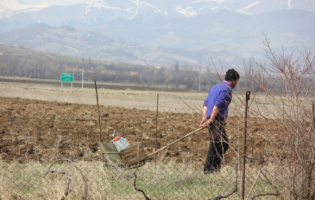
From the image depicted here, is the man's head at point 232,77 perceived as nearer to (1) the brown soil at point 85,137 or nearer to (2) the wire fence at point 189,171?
(2) the wire fence at point 189,171

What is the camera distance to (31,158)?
10.2m

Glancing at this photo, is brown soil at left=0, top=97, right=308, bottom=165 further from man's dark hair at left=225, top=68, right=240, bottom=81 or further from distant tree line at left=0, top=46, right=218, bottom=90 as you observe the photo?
distant tree line at left=0, top=46, right=218, bottom=90

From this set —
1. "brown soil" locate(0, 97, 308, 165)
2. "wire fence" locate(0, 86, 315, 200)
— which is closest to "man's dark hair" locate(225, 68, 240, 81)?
"wire fence" locate(0, 86, 315, 200)

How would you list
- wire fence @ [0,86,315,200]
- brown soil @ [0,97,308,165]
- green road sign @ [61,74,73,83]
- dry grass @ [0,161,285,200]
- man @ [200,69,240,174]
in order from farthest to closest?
green road sign @ [61,74,73,83]
brown soil @ [0,97,308,165]
man @ [200,69,240,174]
dry grass @ [0,161,285,200]
wire fence @ [0,86,315,200]

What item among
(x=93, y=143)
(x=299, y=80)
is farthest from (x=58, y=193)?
(x=93, y=143)

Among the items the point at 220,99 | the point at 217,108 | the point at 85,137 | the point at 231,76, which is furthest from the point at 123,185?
the point at 85,137

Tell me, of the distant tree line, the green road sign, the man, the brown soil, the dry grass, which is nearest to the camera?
the dry grass

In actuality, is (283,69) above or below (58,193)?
above

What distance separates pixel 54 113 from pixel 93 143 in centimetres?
518

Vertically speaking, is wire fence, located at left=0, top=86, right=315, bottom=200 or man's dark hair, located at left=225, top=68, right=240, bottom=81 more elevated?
man's dark hair, located at left=225, top=68, right=240, bottom=81

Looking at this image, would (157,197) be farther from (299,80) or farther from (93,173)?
(299,80)

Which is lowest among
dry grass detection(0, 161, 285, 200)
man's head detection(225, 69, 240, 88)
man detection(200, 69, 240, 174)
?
dry grass detection(0, 161, 285, 200)

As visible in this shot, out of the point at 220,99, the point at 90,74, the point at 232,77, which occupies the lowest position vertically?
the point at 220,99

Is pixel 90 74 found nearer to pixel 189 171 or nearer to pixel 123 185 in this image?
pixel 189 171
